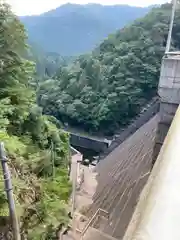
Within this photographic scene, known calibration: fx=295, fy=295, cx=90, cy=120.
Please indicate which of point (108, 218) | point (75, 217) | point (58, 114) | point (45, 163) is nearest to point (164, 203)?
point (108, 218)

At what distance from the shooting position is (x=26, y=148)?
6227 millimetres

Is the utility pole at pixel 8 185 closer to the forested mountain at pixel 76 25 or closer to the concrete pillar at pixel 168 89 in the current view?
the concrete pillar at pixel 168 89

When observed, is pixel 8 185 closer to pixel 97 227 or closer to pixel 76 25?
pixel 97 227

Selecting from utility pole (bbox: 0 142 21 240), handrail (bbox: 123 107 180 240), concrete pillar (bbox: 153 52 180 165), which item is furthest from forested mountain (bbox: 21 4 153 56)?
handrail (bbox: 123 107 180 240)

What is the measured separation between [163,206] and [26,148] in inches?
221

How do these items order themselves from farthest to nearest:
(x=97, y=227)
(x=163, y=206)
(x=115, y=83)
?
1. (x=115, y=83)
2. (x=97, y=227)
3. (x=163, y=206)

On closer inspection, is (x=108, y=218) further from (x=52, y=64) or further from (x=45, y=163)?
(x=52, y=64)

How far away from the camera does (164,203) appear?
0.84 m

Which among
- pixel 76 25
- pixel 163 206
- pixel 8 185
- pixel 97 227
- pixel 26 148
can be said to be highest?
pixel 76 25

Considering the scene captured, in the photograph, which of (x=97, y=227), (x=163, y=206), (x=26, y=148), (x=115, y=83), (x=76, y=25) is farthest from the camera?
(x=76, y=25)

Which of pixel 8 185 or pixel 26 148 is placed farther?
pixel 26 148

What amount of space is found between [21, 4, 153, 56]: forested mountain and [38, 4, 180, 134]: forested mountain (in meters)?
55.6

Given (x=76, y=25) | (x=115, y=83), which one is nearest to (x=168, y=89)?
(x=115, y=83)

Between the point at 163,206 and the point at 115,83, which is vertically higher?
the point at 163,206
